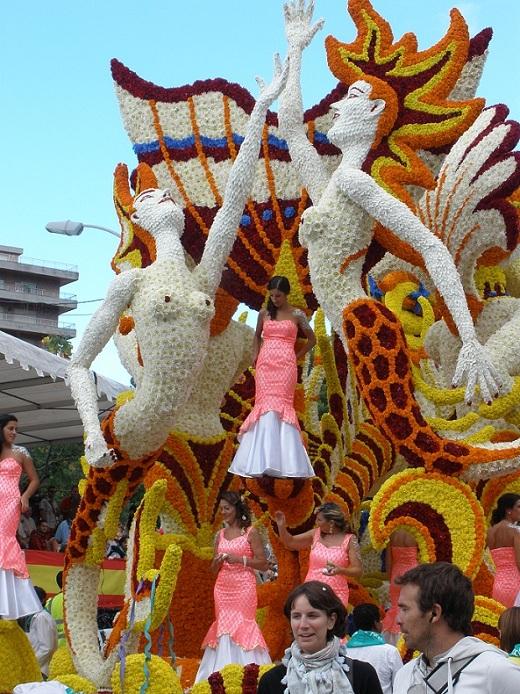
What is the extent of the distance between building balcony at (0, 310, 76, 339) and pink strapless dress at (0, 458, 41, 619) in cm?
4998

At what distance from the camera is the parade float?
19.2ft

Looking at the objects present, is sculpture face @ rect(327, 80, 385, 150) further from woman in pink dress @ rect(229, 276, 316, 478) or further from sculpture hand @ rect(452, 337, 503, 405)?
sculpture hand @ rect(452, 337, 503, 405)

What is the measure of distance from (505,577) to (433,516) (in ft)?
3.06

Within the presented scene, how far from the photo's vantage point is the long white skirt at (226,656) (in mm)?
6090

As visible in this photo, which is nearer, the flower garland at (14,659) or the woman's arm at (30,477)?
the flower garland at (14,659)

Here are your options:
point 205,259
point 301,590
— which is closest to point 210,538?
point 205,259

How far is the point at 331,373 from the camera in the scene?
26.2 ft

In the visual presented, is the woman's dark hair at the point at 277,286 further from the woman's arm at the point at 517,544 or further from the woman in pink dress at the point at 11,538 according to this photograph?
the woman's arm at the point at 517,544

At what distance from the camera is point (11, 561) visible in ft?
21.1

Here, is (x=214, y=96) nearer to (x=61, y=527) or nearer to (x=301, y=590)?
(x=301, y=590)

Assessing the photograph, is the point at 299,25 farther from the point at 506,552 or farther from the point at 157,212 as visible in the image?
the point at 506,552

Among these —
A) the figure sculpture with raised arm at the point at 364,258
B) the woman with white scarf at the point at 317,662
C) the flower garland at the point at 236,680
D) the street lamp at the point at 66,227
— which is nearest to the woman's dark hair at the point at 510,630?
the woman with white scarf at the point at 317,662

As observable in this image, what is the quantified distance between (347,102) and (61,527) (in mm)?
7861

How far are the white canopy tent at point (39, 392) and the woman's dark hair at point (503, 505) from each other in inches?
177
